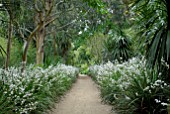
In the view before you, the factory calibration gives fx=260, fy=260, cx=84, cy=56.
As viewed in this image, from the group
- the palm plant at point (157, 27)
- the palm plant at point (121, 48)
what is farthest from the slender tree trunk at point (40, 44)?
the palm plant at point (157, 27)

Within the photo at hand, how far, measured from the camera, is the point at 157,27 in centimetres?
473

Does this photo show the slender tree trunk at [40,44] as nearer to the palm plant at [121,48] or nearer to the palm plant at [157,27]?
the palm plant at [121,48]

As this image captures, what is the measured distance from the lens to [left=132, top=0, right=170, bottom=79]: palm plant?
4.23 meters

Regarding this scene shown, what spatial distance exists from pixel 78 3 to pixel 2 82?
14.5 feet

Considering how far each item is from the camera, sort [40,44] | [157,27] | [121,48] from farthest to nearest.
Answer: [121,48] < [40,44] < [157,27]

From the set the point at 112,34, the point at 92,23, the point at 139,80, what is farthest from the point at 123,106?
the point at 112,34

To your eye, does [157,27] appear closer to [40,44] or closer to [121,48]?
[40,44]

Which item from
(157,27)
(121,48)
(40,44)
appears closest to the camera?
(157,27)

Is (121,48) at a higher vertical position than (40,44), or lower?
lower

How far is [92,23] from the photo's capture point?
8797 millimetres

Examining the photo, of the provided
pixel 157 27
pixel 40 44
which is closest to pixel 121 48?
pixel 40 44

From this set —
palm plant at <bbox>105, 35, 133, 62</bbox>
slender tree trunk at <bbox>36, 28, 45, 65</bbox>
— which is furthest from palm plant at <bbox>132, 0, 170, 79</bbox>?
palm plant at <bbox>105, 35, 133, 62</bbox>

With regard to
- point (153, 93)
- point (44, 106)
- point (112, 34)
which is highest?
point (112, 34)

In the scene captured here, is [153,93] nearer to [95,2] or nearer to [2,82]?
[95,2]
